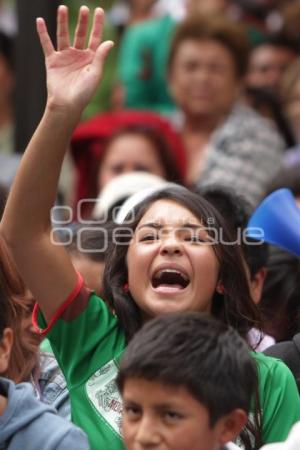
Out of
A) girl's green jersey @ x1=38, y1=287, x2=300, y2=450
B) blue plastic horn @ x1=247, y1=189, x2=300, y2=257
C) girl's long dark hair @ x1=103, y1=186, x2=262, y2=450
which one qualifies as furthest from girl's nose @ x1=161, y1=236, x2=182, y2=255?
blue plastic horn @ x1=247, y1=189, x2=300, y2=257

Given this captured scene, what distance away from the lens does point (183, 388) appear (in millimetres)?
2988

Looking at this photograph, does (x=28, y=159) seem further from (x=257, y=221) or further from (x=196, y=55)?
(x=196, y=55)

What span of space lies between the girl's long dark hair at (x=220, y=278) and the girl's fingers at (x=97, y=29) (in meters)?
0.46

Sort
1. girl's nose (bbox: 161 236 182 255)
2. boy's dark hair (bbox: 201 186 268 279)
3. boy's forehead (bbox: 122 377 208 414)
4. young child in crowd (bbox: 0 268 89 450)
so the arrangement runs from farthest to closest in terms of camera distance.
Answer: boy's dark hair (bbox: 201 186 268 279), girl's nose (bbox: 161 236 182 255), young child in crowd (bbox: 0 268 89 450), boy's forehead (bbox: 122 377 208 414)

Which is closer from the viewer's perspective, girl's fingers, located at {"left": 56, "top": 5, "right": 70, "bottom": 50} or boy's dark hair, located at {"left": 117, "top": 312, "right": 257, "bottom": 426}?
boy's dark hair, located at {"left": 117, "top": 312, "right": 257, "bottom": 426}

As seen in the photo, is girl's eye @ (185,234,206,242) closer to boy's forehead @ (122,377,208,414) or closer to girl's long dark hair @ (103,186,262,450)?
girl's long dark hair @ (103,186,262,450)

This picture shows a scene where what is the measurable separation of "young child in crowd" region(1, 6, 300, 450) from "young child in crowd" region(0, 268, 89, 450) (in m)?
0.32

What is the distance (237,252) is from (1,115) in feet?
14.8

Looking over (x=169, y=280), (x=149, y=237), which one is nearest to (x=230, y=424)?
(x=169, y=280)

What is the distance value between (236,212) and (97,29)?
3.67ft

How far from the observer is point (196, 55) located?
717 centimetres

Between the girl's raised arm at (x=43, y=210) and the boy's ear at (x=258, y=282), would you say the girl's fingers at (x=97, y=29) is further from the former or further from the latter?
the boy's ear at (x=258, y=282)

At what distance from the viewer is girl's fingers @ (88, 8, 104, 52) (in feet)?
12.2

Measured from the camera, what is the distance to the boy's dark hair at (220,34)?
7105 mm
